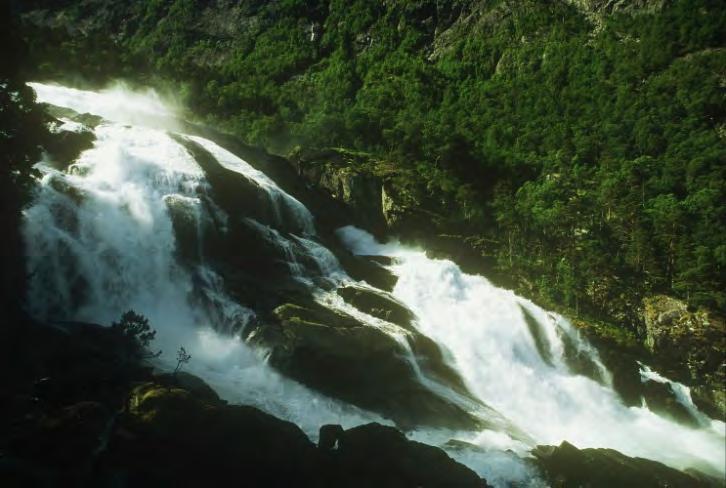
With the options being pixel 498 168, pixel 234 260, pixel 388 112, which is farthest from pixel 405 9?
pixel 234 260

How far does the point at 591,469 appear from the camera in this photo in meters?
21.9

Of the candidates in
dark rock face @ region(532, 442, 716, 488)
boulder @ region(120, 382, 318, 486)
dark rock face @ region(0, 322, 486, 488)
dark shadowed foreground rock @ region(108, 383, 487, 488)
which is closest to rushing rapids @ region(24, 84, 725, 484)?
dark rock face @ region(532, 442, 716, 488)

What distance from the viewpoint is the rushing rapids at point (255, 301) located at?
2355 cm

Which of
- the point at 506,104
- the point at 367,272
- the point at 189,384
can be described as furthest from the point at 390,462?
the point at 506,104

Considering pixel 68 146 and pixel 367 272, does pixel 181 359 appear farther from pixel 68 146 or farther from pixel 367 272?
pixel 367 272

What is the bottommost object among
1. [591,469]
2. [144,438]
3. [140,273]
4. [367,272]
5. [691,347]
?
[144,438]

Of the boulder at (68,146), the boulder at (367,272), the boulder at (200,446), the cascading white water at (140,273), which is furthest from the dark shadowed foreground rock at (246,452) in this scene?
the boulder at (367,272)

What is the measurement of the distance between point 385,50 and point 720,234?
76.7 meters

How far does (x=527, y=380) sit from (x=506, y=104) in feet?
223

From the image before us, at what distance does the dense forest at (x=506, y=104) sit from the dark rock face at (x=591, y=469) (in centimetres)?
3255

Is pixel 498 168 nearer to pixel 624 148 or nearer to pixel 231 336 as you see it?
pixel 624 148

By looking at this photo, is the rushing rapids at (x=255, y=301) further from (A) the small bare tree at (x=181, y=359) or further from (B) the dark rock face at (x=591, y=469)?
(B) the dark rock face at (x=591, y=469)

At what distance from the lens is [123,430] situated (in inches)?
537

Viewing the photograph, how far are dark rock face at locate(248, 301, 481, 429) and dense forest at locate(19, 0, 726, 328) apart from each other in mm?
30891
